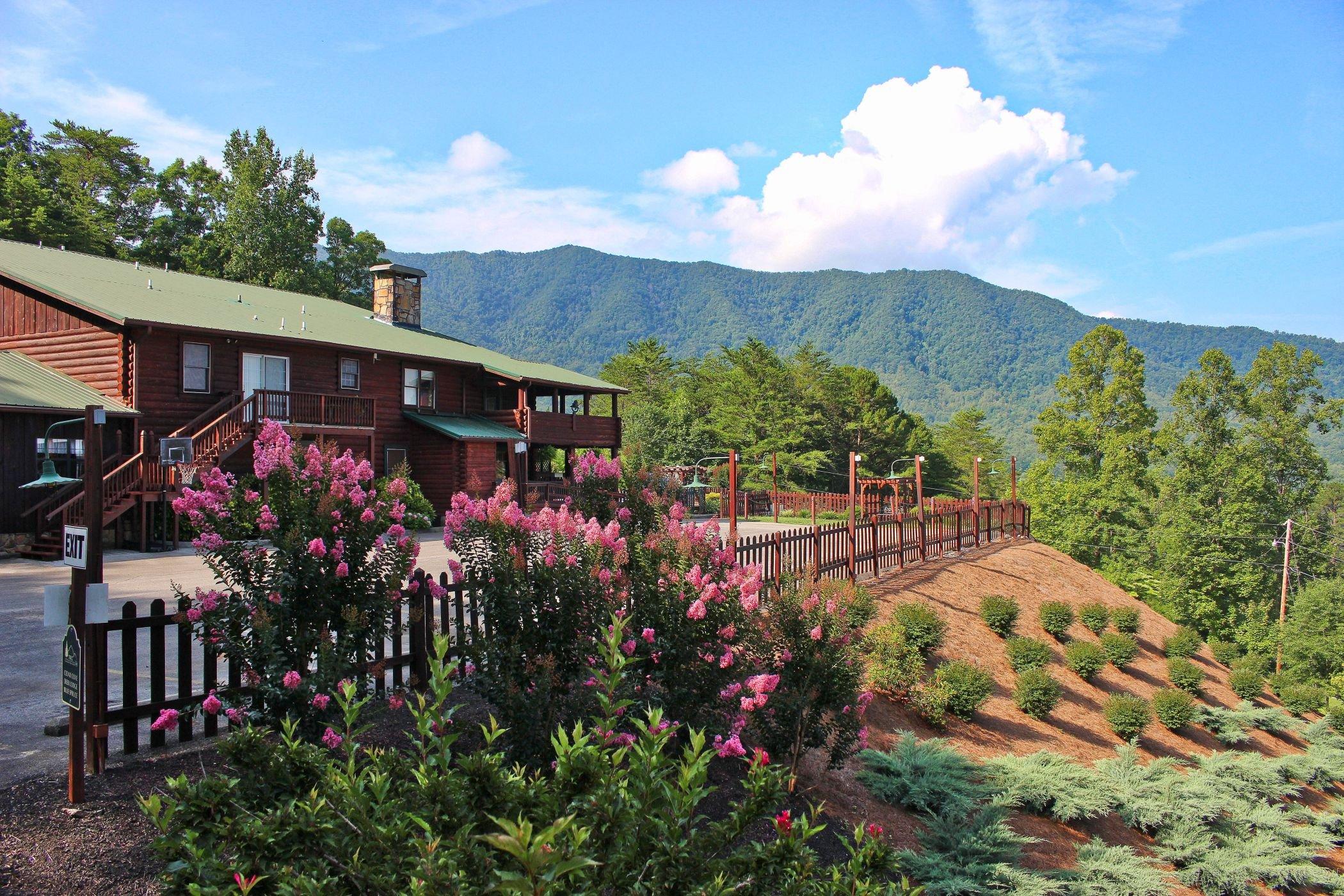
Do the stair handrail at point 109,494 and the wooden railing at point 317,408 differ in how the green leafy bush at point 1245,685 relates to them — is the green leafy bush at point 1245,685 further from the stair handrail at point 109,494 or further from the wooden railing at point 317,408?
the stair handrail at point 109,494

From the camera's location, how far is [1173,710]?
14250 mm

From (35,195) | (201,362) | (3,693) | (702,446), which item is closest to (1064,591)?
(3,693)

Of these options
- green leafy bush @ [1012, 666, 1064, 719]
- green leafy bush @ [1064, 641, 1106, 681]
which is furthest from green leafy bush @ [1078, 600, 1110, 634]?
green leafy bush @ [1012, 666, 1064, 719]

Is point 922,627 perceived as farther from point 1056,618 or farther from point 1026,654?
point 1056,618

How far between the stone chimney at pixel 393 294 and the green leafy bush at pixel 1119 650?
89.5ft

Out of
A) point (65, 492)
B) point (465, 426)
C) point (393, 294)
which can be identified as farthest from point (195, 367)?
point (393, 294)

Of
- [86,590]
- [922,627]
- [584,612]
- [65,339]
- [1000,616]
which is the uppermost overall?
[65,339]

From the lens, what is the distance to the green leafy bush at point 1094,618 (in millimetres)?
17938

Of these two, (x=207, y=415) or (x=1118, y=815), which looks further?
(x=207, y=415)

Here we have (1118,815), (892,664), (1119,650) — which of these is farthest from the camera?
(1119,650)

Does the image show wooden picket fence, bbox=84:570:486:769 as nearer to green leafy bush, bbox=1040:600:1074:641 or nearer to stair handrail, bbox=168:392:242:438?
green leafy bush, bbox=1040:600:1074:641

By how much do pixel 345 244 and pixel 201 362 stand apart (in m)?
31.0

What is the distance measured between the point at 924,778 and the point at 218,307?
23.7 m

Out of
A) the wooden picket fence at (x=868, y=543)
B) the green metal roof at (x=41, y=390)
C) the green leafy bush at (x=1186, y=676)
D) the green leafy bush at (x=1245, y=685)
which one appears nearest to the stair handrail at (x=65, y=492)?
the green metal roof at (x=41, y=390)
